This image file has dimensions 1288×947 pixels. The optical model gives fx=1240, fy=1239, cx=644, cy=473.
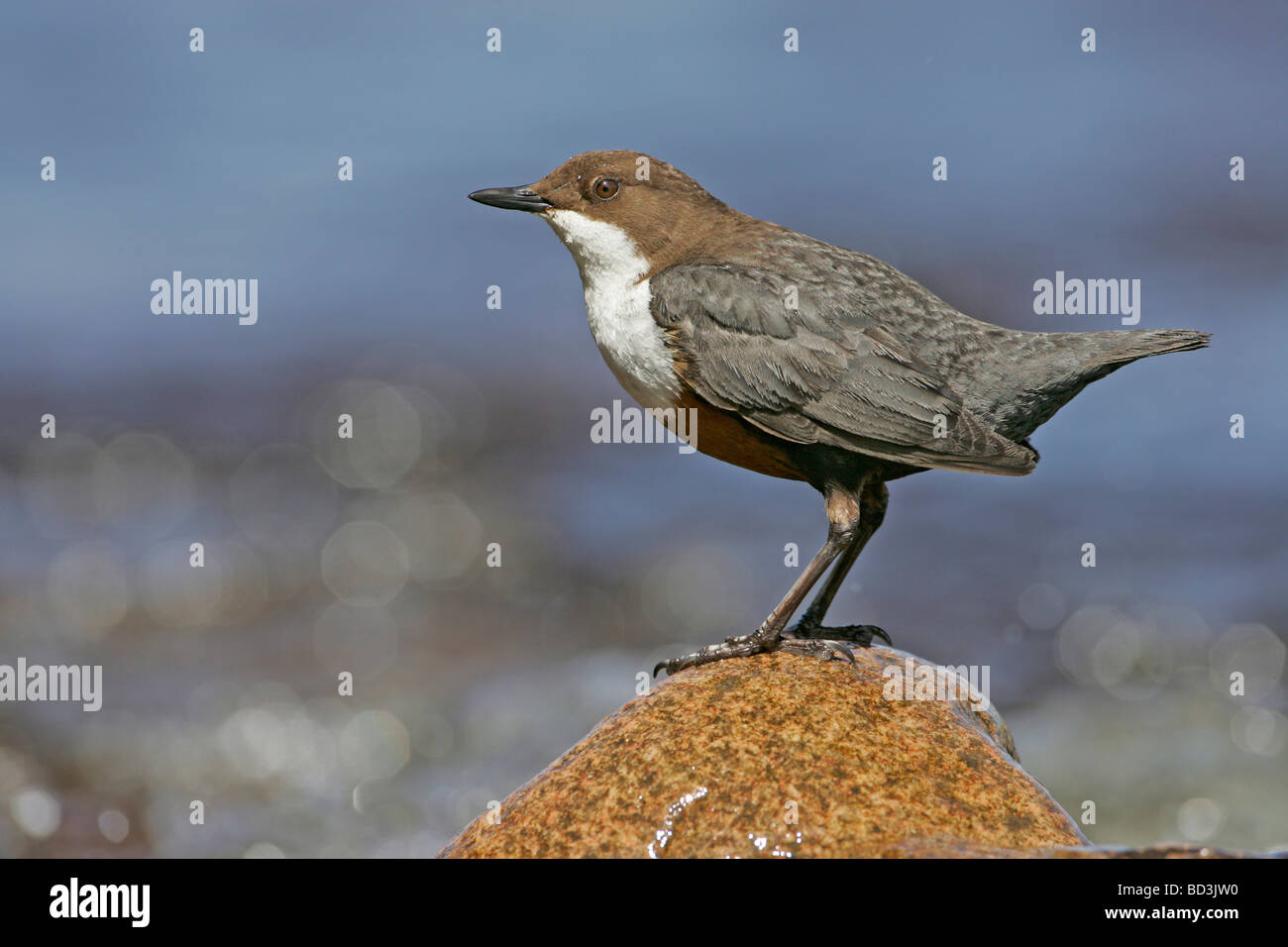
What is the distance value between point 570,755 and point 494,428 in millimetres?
9527

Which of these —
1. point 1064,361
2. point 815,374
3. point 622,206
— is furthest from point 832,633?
point 622,206

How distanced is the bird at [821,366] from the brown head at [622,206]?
2 cm

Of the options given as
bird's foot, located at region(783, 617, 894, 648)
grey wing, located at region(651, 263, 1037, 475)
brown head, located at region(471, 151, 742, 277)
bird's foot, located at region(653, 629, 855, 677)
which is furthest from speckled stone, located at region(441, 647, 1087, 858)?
brown head, located at region(471, 151, 742, 277)

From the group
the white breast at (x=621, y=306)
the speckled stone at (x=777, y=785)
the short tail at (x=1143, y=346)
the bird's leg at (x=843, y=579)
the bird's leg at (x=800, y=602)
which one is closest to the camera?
the speckled stone at (x=777, y=785)

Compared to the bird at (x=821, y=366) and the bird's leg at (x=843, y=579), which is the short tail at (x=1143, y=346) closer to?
the bird at (x=821, y=366)

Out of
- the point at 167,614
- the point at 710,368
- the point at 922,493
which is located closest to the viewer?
the point at 710,368

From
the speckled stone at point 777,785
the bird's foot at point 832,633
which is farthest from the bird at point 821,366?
the speckled stone at point 777,785

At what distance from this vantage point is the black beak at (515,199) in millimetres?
6020

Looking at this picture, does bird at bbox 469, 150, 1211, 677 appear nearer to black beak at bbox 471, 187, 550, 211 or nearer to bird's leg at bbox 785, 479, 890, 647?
bird's leg at bbox 785, 479, 890, 647

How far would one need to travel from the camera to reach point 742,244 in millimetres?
5789

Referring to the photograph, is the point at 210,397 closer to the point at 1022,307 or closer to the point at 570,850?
the point at 1022,307

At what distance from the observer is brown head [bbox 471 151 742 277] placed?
5914 mm

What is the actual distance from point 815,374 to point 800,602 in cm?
100
